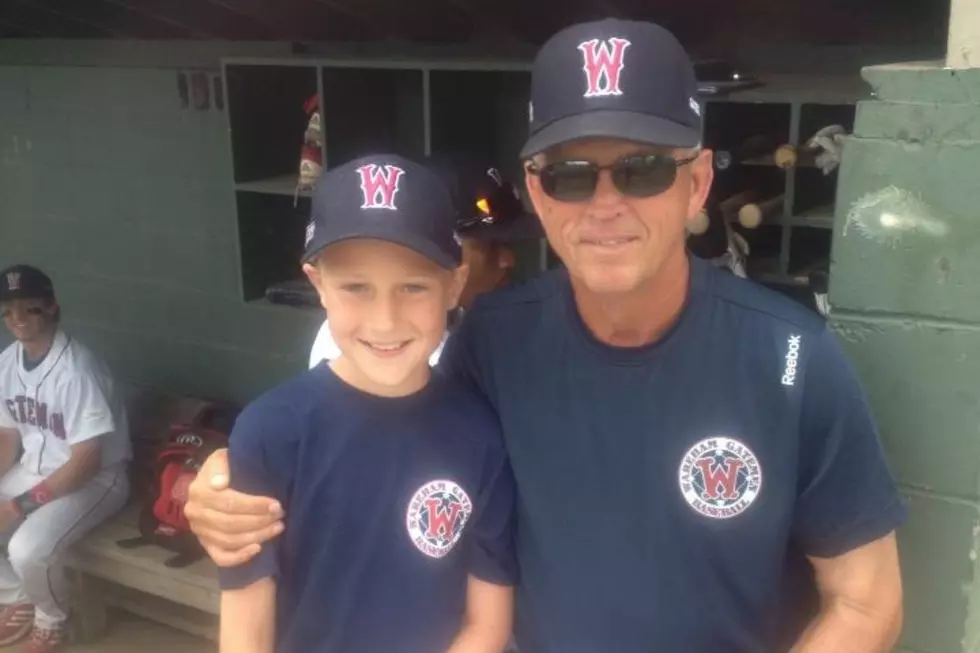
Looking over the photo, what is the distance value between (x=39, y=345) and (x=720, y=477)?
3.33 metres

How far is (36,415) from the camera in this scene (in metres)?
4.00

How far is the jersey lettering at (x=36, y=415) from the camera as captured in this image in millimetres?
3947

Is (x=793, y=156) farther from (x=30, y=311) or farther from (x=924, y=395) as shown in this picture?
(x=30, y=311)

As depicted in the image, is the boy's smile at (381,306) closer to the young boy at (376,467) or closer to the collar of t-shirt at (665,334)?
the young boy at (376,467)

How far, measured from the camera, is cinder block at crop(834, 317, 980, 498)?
1.66 m

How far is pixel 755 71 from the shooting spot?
3061 mm

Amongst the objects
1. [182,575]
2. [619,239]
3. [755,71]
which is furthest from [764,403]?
[182,575]

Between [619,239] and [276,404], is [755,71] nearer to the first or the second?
[619,239]

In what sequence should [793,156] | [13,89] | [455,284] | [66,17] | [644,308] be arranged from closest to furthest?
1. [644,308]
2. [455,284]
3. [793,156]
4. [66,17]
5. [13,89]

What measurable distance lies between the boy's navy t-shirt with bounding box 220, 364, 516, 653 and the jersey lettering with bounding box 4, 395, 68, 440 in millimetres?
2663

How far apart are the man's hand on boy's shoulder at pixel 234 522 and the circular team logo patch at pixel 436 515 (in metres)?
0.21

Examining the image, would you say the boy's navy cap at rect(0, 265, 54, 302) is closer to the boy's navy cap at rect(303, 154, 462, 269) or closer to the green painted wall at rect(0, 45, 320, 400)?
the green painted wall at rect(0, 45, 320, 400)

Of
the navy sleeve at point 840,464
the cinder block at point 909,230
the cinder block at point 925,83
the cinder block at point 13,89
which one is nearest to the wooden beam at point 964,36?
the cinder block at point 925,83

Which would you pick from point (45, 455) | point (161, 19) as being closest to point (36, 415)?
point (45, 455)
